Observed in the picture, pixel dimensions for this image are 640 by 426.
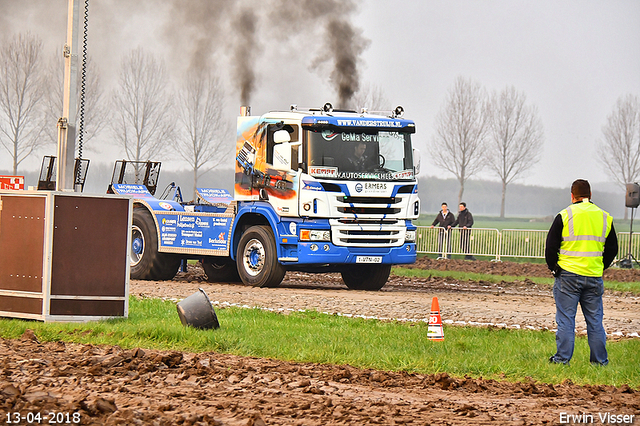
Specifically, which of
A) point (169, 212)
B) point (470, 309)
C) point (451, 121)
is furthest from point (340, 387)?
point (451, 121)

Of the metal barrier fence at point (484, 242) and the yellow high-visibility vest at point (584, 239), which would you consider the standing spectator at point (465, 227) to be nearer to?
the metal barrier fence at point (484, 242)

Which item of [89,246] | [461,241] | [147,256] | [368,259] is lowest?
[147,256]

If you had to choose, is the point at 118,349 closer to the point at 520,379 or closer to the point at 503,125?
the point at 520,379

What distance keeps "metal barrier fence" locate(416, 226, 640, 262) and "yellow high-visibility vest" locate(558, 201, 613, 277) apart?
1950 centimetres

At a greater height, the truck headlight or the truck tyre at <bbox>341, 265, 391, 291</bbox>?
the truck headlight

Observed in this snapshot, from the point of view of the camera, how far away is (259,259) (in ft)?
58.5

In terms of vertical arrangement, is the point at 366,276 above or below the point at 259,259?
below

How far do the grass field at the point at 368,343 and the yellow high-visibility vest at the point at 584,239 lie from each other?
3.35 ft

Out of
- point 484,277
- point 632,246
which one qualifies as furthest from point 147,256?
point 632,246

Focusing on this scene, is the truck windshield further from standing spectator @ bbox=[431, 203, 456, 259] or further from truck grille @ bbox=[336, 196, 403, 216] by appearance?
standing spectator @ bbox=[431, 203, 456, 259]

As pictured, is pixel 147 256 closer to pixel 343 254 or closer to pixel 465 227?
pixel 343 254

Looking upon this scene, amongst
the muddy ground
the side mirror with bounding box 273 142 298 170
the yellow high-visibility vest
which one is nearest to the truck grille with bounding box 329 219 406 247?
the side mirror with bounding box 273 142 298 170

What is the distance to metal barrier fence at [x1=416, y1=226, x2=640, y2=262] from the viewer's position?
2872 cm

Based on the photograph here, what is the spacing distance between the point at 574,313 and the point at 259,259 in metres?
9.50
